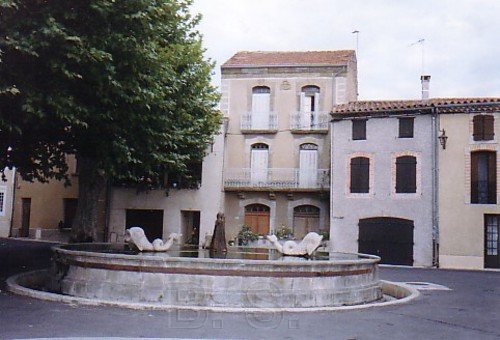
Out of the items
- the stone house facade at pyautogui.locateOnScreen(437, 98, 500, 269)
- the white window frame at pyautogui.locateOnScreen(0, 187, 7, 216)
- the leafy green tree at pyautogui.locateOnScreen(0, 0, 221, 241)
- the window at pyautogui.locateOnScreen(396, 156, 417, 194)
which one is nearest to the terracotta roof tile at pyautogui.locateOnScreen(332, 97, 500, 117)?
the stone house facade at pyautogui.locateOnScreen(437, 98, 500, 269)

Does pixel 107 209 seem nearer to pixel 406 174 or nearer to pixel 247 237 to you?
→ pixel 247 237

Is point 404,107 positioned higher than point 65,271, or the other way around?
point 404,107

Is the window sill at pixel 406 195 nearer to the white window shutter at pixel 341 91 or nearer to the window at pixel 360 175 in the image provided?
the window at pixel 360 175

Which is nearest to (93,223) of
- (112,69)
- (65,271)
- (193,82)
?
(193,82)

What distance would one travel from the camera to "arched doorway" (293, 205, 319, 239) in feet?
102

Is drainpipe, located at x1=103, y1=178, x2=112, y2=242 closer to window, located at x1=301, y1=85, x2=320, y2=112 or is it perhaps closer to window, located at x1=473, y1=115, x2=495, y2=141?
window, located at x1=301, y1=85, x2=320, y2=112

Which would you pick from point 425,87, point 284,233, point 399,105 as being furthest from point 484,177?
point 284,233

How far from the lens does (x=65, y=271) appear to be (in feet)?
44.5

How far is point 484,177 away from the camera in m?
27.0

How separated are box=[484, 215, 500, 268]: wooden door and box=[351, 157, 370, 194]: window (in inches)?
231

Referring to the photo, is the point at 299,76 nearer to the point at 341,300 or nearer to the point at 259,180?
the point at 259,180

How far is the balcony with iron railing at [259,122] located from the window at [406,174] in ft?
24.0

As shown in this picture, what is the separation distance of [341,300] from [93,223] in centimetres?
1277

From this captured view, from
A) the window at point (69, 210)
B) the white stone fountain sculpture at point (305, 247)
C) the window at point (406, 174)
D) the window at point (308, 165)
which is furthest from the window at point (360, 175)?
the window at point (69, 210)
